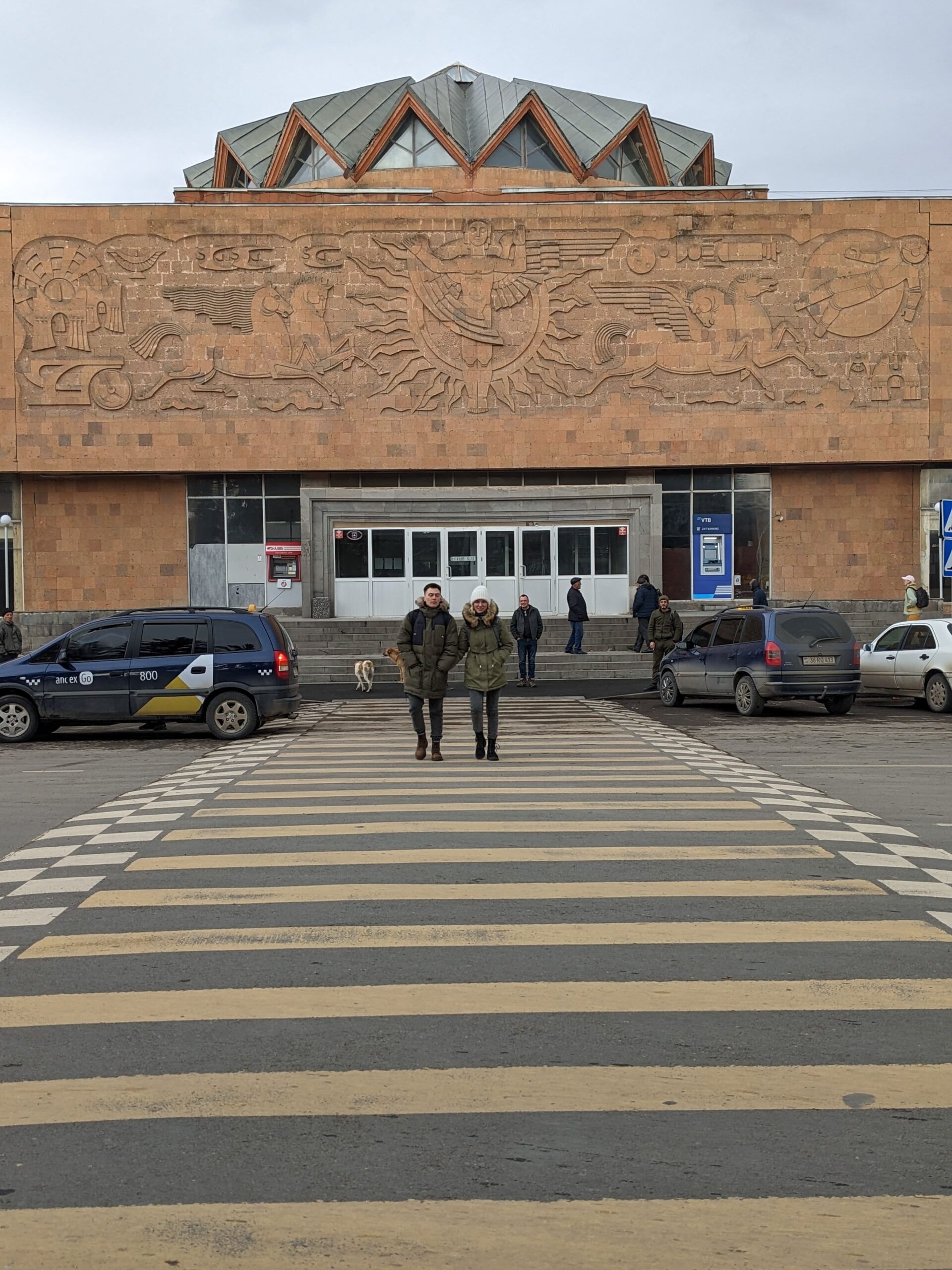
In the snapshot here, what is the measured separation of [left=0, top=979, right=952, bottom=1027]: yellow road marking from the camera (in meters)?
5.64

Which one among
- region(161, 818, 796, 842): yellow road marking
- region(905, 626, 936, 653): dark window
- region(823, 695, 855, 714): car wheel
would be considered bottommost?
region(823, 695, 855, 714): car wheel

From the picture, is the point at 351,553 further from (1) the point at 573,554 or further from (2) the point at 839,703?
(2) the point at 839,703

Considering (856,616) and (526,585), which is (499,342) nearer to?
(526,585)

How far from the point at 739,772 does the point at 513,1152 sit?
10161 mm

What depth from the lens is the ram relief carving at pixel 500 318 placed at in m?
40.7

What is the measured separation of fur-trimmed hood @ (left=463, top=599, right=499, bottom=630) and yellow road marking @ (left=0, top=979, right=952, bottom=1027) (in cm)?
965

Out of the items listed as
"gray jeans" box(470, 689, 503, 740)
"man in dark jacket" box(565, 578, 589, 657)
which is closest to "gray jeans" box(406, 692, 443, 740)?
"gray jeans" box(470, 689, 503, 740)

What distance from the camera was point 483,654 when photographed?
15625 millimetres

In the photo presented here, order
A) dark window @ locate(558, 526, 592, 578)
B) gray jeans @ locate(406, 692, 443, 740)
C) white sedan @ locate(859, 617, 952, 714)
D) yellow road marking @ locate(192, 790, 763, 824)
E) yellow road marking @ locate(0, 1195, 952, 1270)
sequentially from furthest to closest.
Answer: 1. dark window @ locate(558, 526, 592, 578)
2. white sedan @ locate(859, 617, 952, 714)
3. gray jeans @ locate(406, 692, 443, 740)
4. yellow road marking @ locate(192, 790, 763, 824)
5. yellow road marking @ locate(0, 1195, 952, 1270)

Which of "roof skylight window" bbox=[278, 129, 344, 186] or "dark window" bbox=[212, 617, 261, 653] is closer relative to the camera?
"dark window" bbox=[212, 617, 261, 653]

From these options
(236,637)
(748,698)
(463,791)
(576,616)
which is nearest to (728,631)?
(748,698)

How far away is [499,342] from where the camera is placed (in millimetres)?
41062

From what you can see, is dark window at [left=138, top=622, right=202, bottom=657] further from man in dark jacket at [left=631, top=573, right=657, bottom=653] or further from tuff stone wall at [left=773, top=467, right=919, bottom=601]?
tuff stone wall at [left=773, top=467, right=919, bottom=601]

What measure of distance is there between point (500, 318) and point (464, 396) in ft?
7.94
